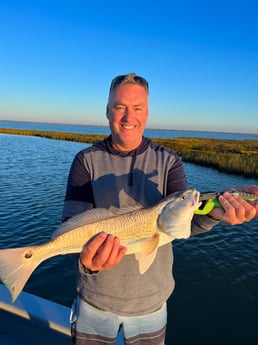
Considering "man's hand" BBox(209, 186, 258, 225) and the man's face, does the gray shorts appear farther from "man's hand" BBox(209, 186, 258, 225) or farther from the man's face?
the man's face

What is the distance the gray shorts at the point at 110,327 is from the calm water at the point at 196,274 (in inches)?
206

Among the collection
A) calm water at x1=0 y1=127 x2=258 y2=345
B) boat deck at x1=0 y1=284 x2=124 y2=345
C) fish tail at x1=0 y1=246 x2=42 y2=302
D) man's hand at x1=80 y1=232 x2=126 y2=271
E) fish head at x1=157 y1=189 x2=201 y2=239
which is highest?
fish head at x1=157 y1=189 x2=201 y2=239

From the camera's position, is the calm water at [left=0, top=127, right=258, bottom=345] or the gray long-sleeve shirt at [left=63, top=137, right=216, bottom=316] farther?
the calm water at [left=0, top=127, right=258, bottom=345]

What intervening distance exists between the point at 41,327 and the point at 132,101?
3.62 metres

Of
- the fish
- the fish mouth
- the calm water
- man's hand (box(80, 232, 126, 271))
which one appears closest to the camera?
man's hand (box(80, 232, 126, 271))

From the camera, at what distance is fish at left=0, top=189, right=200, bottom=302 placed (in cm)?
262

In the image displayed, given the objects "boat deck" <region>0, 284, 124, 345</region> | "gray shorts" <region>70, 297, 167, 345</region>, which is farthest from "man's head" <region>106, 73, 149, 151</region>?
"boat deck" <region>0, 284, 124, 345</region>

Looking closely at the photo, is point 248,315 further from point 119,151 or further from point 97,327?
point 119,151

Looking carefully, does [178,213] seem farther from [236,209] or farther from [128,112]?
[128,112]

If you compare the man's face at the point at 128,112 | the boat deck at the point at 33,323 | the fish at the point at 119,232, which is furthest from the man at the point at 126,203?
the boat deck at the point at 33,323

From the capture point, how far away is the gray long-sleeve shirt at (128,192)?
2.84 metres

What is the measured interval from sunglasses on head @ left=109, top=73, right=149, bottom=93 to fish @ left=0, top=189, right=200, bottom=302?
1.32m

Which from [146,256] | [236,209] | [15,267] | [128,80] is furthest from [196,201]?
[15,267]

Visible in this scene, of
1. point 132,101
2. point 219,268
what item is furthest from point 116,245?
point 219,268
